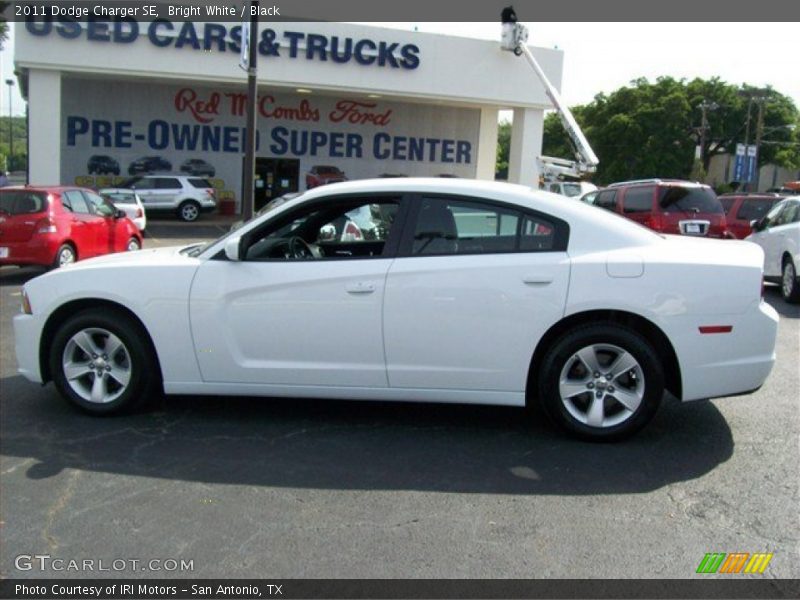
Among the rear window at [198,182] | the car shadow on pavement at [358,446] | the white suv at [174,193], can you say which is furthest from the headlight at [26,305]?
the rear window at [198,182]

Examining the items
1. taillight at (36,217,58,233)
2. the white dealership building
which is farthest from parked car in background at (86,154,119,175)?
taillight at (36,217,58,233)

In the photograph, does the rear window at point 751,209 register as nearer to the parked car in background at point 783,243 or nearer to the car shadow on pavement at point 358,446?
the parked car in background at point 783,243

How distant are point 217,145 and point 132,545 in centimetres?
3069

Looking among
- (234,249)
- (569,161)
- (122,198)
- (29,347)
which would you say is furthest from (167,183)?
(234,249)

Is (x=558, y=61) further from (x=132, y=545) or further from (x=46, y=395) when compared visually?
(x=132, y=545)

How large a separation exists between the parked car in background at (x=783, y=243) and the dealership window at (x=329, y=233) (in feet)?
26.7

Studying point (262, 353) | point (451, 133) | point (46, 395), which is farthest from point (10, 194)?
point (451, 133)

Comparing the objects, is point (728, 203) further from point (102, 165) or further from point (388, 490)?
point (102, 165)

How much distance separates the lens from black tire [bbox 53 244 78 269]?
1209 centimetres

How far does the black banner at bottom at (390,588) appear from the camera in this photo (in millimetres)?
3133

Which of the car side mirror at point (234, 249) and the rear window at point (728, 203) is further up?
the rear window at point (728, 203)

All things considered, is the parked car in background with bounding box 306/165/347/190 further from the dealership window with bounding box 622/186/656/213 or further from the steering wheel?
the steering wheel

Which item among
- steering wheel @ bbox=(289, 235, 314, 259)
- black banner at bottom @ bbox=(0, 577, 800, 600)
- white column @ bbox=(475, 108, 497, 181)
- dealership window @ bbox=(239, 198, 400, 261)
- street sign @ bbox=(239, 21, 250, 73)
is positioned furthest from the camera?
white column @ bbox=(475, 108, 497, 181)

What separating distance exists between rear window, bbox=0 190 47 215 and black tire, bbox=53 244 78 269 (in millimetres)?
667
